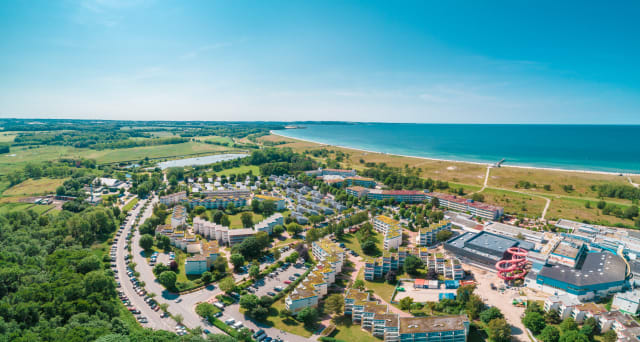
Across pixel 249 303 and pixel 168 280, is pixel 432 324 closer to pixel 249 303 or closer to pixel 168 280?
pixel 249 303

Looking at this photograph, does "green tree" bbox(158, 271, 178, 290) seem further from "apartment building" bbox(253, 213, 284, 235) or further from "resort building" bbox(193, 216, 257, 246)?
"apartment building" bbox(253, 213, 284, 235)

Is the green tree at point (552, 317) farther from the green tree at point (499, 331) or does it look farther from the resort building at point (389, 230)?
the resort building at point (389, 230)

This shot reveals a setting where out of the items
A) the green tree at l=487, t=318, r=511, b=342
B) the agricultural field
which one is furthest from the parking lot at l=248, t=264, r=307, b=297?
the agricultural field

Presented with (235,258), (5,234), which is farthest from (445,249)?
(5,234)

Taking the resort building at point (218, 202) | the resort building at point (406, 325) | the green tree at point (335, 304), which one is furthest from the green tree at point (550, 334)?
the resort building at point (218, 202)

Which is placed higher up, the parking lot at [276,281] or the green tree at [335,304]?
the green tree at [335,304]

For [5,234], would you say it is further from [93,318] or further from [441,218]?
[441,218]

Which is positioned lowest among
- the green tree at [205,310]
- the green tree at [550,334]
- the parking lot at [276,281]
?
the parking lot at [276,281]
